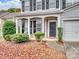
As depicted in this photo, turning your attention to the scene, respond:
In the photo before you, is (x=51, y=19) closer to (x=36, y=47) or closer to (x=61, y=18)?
(x=61, y=18)

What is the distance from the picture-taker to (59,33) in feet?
78.0

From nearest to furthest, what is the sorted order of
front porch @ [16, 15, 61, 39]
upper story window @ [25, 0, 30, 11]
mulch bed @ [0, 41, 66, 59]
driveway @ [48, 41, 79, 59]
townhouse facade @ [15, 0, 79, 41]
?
driveway @ [48, 41, 79, 59] < mulch bed @ [0, 41, 66, 59] < townhouse facade @ [15, 0, 79, 41] < front porch @ [16, 15, 61, 39] < upper story window @ [25, 0, 30, 11]

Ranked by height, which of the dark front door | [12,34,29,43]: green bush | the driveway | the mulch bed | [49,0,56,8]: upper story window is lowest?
the mulch bed

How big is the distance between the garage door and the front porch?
2.24m

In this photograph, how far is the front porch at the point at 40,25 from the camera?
26.9 m

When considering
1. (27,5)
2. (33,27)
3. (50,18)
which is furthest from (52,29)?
(27,5)

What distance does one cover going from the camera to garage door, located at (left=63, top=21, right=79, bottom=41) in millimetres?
22031

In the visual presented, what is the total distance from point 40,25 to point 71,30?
6.61m

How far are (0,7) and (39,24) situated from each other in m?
35.3

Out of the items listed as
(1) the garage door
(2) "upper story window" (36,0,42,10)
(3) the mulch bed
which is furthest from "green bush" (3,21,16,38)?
(3) the mulch bed

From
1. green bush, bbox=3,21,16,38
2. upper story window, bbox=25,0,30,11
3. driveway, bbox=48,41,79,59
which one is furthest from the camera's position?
upper story window, bbox=25,0,30,11

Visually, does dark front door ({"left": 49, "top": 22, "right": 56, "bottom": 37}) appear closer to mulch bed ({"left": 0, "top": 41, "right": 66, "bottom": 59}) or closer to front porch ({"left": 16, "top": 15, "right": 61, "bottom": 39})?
front porch ({"left": 16, "top": 15, "right": 61, "bottom": 39})

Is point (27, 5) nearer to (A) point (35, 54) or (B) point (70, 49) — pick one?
(B) point (70, 49)

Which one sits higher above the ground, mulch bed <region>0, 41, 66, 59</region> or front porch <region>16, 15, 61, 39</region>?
front porch <region>16, 15, 61, 39</region>
